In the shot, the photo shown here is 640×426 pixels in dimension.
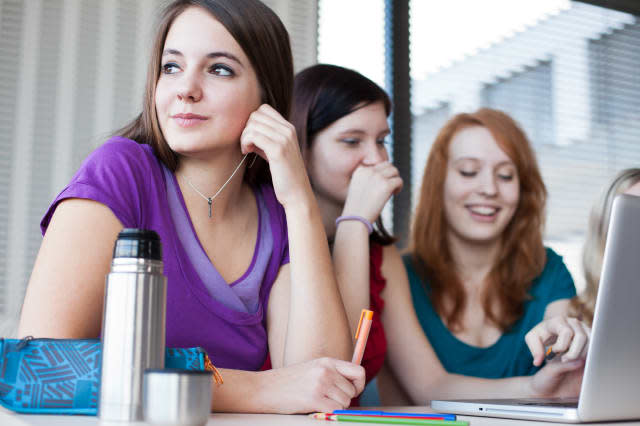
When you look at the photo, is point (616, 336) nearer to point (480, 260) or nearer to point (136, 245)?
point (136, 245)

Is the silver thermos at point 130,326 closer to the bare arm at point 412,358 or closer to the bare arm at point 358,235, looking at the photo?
the bare arm at point 358,235

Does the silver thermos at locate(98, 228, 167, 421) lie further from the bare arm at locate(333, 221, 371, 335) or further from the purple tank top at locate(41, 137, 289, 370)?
the bare arm at locate(333, 221, 371, 335)

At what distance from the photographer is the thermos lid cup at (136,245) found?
0.68 metres

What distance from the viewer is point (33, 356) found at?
75 centimetres

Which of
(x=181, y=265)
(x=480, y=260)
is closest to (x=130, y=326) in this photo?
(x=181, y=265)

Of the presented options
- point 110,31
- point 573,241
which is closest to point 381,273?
point 110,31

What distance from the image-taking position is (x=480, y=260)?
2.16 metres

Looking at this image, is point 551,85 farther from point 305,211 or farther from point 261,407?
point 261,407

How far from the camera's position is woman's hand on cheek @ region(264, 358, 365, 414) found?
94 cm

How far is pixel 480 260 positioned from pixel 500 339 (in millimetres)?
286

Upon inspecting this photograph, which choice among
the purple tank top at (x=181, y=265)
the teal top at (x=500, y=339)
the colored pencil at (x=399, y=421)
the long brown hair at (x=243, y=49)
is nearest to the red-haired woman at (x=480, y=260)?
the teal top at (x=500, y=339)

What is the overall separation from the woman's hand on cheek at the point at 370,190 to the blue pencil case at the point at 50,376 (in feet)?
3.27

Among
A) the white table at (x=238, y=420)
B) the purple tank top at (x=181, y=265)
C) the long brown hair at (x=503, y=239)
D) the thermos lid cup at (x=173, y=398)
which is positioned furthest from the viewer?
the long brown hair at (x=503, y=239)

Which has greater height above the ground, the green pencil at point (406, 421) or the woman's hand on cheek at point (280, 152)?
the woman's hand on cheek at point (280, 152)
